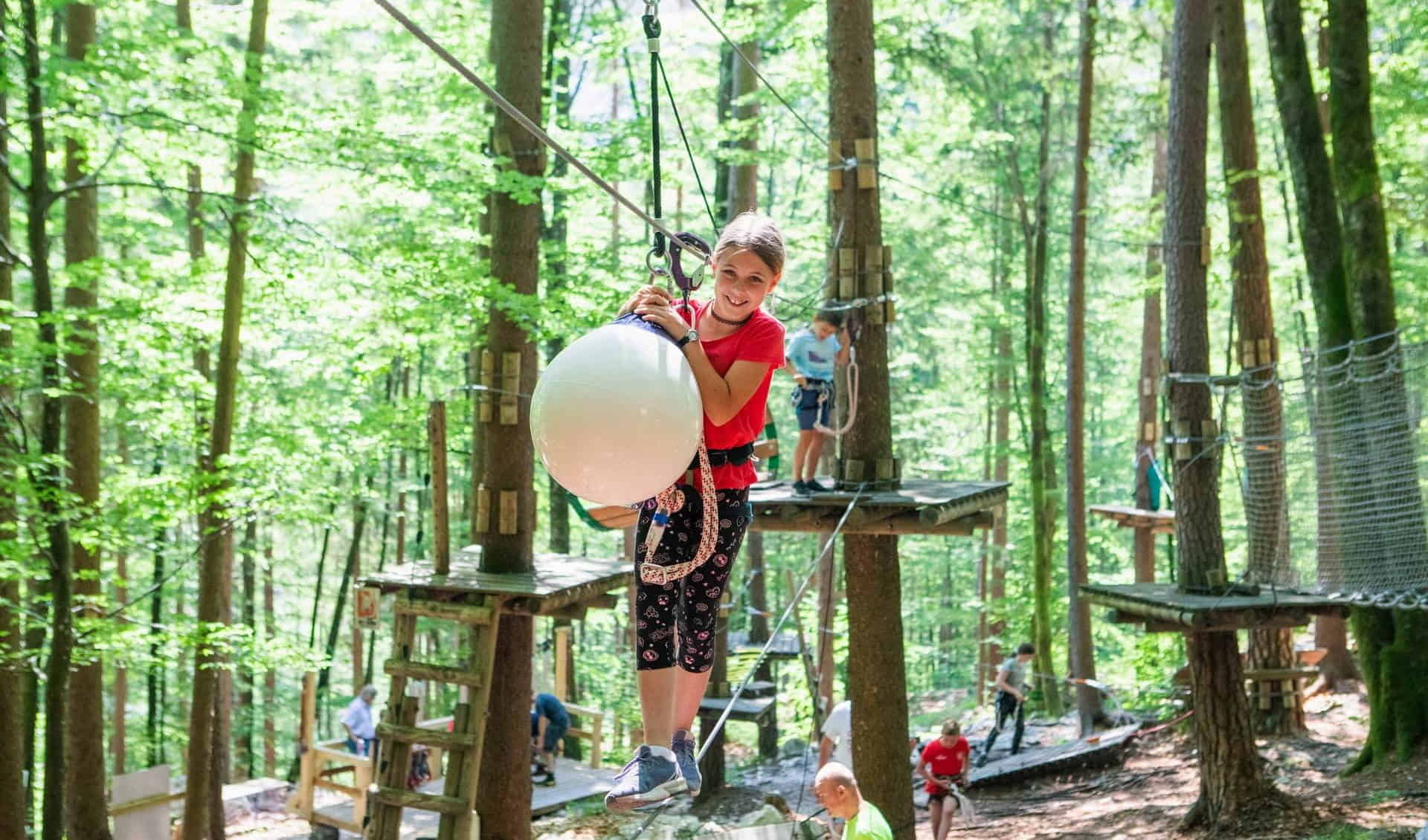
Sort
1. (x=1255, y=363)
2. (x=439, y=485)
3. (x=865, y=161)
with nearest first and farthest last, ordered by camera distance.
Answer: (x=865, y=161) < (x=439, y=485) < (x=1255, y=363)

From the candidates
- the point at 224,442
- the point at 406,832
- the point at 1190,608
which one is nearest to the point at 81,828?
the point at 406,832

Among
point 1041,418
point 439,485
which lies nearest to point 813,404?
point 439,485

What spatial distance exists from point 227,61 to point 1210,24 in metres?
7.57

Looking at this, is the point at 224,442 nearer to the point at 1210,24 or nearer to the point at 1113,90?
the point at 1210,24

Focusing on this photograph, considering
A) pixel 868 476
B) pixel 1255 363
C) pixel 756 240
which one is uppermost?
pixel 1255 363

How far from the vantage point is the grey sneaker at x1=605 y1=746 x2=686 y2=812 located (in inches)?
106

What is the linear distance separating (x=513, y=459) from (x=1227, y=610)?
474cm

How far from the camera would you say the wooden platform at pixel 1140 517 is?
46.7 ft

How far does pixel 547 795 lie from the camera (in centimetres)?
1078

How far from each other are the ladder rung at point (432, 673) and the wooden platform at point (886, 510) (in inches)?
77.3

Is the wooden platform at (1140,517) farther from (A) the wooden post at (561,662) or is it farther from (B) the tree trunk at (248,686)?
(B) the tree trunk at (248,686)

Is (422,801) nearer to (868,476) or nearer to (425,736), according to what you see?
(425,736)

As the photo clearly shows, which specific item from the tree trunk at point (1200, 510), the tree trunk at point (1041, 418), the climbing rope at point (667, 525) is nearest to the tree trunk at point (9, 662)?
the climbing rope at point (667, 525)

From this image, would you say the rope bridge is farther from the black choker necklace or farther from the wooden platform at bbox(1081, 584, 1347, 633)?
the black choker necklace
